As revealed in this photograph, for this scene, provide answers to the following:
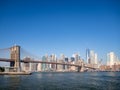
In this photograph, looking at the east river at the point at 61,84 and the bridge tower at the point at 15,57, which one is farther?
the bridge tower at the point at 15,57

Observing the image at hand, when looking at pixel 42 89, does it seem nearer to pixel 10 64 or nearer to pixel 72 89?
pixel 72 89

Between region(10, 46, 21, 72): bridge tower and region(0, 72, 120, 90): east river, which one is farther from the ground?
region(10, 46, 21, 72): bridge tower

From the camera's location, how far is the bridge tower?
9756 centimetres

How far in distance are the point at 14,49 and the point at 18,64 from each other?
10.0 meters

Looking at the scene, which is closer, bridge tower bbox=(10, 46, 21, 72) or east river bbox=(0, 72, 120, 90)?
east river bbox=(0, 72, 120, 90)

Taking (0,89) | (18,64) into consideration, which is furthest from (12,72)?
(0,89)

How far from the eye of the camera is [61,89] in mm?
35500

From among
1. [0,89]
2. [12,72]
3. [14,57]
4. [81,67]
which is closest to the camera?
[0,89]

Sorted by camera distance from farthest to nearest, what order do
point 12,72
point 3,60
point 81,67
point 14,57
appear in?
point 81,67
point 14,57
point 12,72
point 3,60

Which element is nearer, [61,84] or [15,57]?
[61,84]

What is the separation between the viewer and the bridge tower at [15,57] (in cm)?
9756

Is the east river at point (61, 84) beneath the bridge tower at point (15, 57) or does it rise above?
beneath

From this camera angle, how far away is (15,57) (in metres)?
101

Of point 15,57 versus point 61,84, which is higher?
point 15,57
